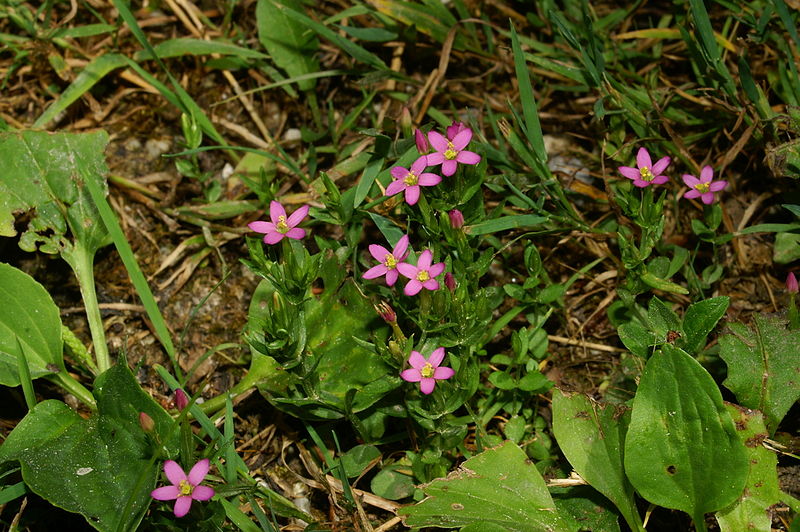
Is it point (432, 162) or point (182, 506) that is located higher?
point (432, 162)

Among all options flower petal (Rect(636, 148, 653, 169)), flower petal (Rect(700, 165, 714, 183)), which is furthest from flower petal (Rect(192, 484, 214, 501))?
flower petal (Rect(700, 165, 714, 183))

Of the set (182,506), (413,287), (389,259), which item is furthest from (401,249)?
(182,506)

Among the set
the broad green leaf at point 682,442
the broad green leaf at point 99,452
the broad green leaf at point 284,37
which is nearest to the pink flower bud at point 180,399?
the broad green leaf at point 99,452

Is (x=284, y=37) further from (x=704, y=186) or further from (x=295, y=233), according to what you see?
(x=704, y=186)

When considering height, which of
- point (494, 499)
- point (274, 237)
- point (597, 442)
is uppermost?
point (274, 237)

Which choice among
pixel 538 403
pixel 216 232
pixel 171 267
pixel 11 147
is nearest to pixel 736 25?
pixel 538 403

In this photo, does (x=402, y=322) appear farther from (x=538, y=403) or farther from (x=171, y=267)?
(x=171, y=267)

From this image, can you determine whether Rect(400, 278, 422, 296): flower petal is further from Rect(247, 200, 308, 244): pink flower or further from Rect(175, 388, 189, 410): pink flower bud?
Rect(175, 388, 189, 410): pink flower bud
